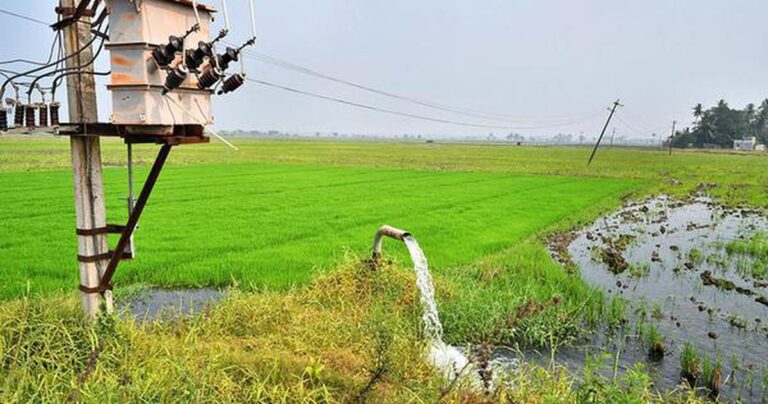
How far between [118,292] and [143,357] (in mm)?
4187

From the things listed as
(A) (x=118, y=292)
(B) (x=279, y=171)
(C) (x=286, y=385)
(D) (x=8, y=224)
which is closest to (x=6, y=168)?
(B) (x=279, y=171)

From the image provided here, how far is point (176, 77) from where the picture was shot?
13.4 ft

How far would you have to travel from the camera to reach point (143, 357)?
194 inches

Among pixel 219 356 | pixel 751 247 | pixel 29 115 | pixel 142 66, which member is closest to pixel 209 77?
pixel 142 66

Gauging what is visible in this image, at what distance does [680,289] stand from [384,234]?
6.31 meters

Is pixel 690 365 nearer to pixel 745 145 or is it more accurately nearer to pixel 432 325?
pixel 432 325

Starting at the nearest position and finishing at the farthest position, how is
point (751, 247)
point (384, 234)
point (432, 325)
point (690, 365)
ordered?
point (690, 365) < point (432, 325) < point (384, 234) < point (751, 247)

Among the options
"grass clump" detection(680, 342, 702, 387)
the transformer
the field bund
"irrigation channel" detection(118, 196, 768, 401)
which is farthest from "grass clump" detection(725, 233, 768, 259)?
the transformer

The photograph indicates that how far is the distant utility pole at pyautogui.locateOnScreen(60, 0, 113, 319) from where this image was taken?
4770mm

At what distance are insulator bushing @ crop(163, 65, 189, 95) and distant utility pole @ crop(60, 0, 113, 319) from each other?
1.13m

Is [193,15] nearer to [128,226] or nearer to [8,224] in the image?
[128,226]

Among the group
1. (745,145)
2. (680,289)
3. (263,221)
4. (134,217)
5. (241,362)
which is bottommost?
(680,289)

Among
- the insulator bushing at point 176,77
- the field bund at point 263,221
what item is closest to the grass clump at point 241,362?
the field bund at point 263,221

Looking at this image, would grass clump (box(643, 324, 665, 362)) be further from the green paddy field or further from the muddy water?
the green paddy field
